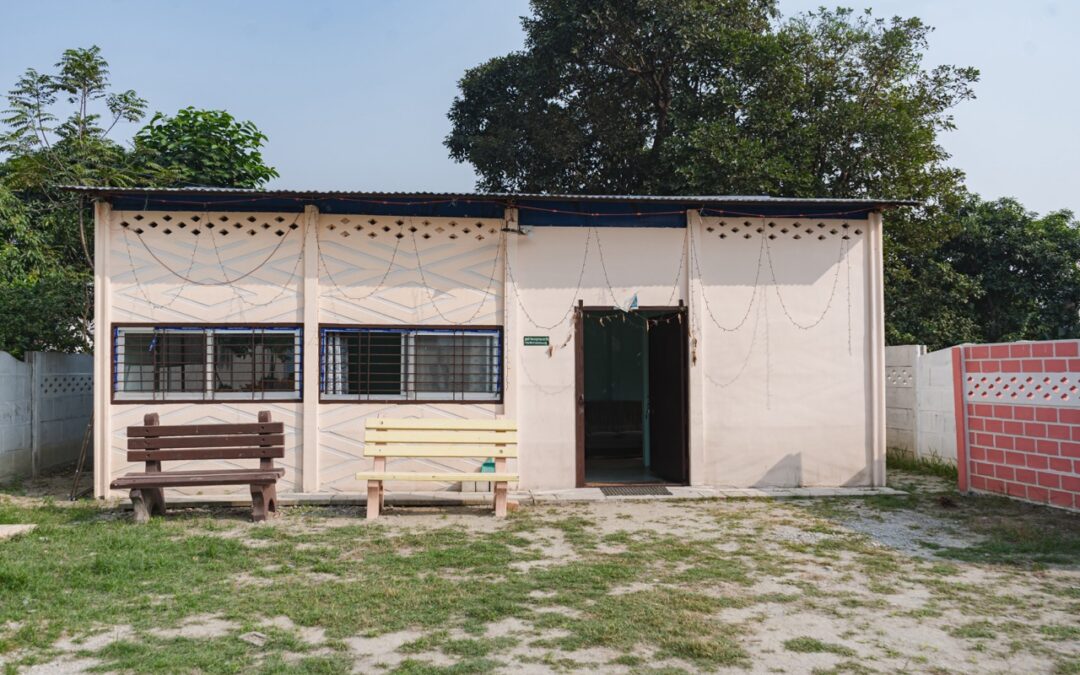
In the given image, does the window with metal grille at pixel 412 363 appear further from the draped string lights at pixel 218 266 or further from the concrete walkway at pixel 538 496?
the concrete walkway at pixel 538 496

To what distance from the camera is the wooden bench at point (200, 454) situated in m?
6.91

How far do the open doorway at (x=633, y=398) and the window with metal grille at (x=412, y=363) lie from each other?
1.08 meters

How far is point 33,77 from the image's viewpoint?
13.8m

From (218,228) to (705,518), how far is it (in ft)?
19.2

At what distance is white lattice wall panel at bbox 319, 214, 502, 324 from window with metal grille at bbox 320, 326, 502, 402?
0.15 metres

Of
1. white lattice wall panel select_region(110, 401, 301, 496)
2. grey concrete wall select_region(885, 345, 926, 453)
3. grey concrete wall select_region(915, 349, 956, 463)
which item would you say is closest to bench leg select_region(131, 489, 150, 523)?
white lattice wall panel select_region(110, 401, 301, 496)

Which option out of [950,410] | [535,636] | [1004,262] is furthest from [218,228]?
[1004,262]

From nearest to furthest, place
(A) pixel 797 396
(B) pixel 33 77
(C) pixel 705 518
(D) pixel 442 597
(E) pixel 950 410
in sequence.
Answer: (D) pixel 442 597 → (C) pixel 705 518 → (A) pixel 797 396 → (E) pixel 950 410 → (B) pixel 33 77

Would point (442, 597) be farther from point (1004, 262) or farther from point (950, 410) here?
point (1004, 262)

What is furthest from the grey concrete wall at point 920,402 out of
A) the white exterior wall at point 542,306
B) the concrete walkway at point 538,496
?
the concrete walkway at point 538,496

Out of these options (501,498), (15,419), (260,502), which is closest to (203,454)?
(260,502)

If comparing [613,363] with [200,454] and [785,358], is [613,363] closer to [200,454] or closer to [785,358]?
[785,358]

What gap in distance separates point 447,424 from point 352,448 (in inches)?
56.7

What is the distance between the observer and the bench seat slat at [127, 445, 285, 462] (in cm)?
707
